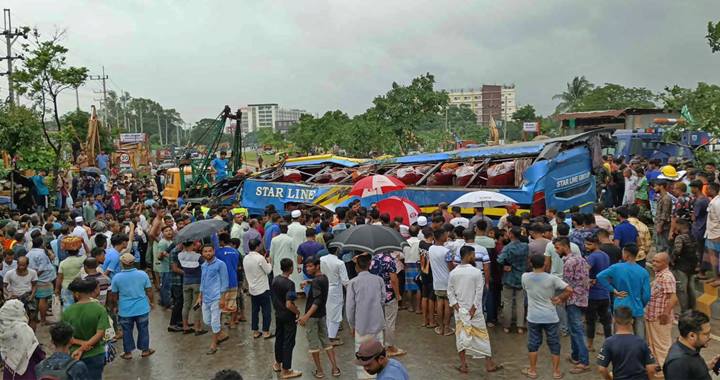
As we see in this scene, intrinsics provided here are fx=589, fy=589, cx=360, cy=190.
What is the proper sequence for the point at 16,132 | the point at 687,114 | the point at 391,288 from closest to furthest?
1. the point at 391,288
2. the point at 687,114
3. the point at 16,132

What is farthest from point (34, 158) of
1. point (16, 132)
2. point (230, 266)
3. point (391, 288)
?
point (391, 288)

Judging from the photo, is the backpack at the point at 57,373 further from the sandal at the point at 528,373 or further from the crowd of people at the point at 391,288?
the sandal at the point at 528,373

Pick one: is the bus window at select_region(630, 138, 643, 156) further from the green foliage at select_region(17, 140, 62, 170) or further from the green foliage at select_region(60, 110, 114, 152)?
the green foliage at select_region(60, 110, 114, 152)

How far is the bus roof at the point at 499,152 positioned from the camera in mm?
13357

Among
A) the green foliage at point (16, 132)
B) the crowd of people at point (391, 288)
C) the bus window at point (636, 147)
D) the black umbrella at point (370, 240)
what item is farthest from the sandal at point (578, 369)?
the green foliage at point (16, 132)

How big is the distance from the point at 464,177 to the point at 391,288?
7074 millimetres

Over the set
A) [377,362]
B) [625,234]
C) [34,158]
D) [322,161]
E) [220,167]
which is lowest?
[377,362]

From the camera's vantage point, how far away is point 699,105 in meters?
14.8

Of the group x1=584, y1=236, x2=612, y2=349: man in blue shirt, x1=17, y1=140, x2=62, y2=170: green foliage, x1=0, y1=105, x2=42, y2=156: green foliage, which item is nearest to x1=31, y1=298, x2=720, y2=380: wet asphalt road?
x1=584, y1=236, x2=612, y2=349: man in blue shirt

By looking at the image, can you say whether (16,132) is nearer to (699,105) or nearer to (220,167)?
(220,167)

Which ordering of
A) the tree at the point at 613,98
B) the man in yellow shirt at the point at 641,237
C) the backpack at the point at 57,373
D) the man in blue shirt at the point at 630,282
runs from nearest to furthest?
the backpack at the point at 57,373 < the man in blue shirt at the point at 630,282 < the man in yellow shirt at the point at 641,237 < the tree at the point at 613,98

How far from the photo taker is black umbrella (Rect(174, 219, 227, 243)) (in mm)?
8547

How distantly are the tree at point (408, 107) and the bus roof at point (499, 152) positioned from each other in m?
20.2

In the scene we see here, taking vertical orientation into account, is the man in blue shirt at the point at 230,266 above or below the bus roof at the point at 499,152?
below
